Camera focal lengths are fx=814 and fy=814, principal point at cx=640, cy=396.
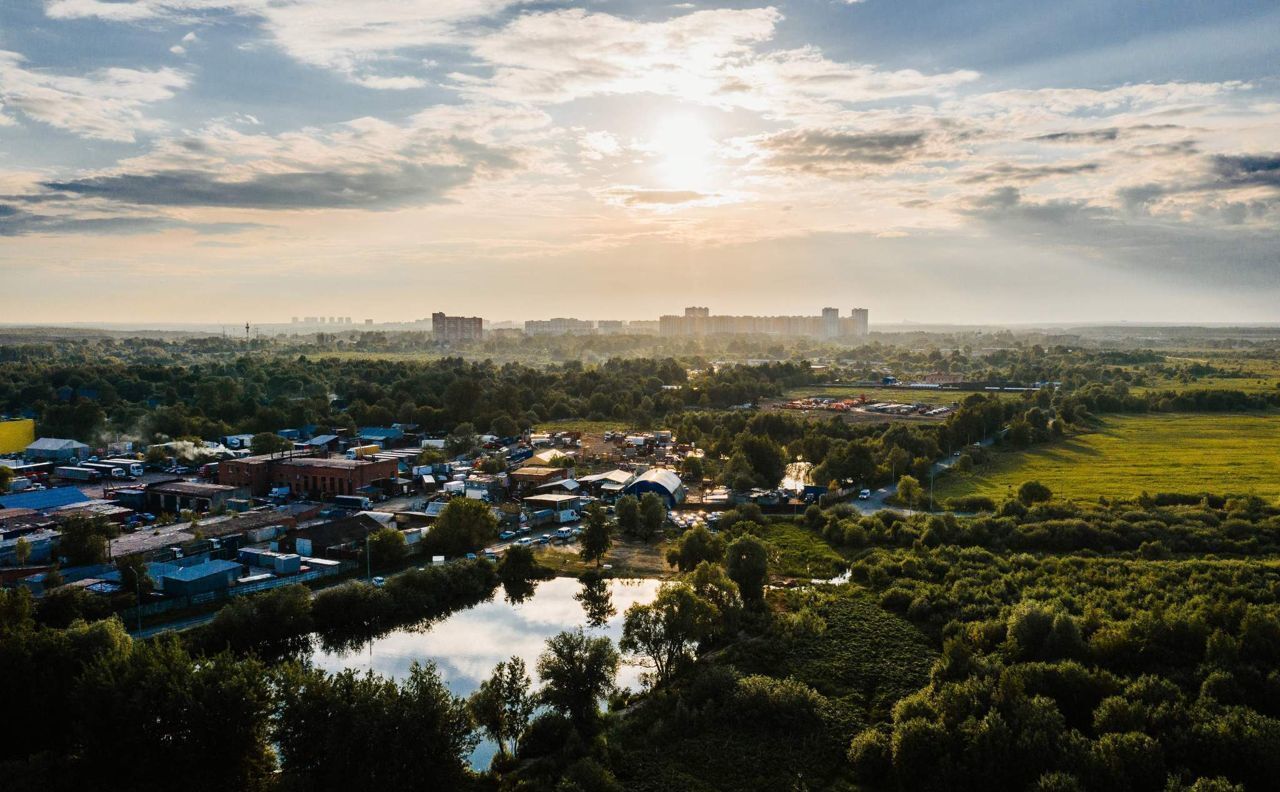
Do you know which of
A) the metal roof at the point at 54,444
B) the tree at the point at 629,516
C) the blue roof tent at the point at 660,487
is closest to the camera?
the tree at the point at 629,516

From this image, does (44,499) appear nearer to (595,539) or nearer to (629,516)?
(595,539)

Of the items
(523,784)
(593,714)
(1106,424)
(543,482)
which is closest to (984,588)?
(593,714)

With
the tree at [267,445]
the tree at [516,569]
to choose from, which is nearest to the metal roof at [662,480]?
the tree at [516,569]

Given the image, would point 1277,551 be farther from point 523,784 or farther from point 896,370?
point 896,370

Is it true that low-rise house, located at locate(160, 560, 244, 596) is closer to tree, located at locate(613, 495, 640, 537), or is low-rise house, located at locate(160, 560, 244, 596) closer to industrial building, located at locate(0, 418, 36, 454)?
tree, located at locate(613, 495, 640, 537)

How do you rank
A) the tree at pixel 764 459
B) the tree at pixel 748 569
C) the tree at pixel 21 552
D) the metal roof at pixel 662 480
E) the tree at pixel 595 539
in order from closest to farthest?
the tree at pixel 748 569 < the tree at pixel 21 552 < the tree at pixel 595 539 < the metal roof at pixel 662 480 < the tree at pixel 764 459

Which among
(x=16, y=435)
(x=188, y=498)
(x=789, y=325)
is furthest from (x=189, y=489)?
(x=789, y=325)

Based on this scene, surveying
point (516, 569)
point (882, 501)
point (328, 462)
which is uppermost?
point (328, 462)

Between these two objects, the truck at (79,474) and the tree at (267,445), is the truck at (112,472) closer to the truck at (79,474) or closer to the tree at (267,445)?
the truck at (79,474)
